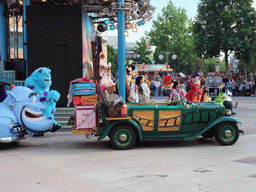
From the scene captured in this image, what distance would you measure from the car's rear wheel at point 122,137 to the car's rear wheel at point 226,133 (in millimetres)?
2101

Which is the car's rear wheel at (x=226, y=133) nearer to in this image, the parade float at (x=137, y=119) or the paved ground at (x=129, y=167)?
the parade float at (x=137, y=119)

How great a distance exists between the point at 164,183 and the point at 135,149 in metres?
2.86

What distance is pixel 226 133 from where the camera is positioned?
8305mm

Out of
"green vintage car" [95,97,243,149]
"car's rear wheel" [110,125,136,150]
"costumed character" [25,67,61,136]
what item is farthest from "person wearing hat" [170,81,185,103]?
"costumed character" [25,67,61,136]

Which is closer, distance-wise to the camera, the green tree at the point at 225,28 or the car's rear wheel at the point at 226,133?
the car's rear wheel at the point at 226,133

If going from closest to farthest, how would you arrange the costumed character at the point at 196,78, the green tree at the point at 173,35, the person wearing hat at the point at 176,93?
1. the person wearing hat at the point at 176,93
2. the costumed character at the point at 196,78
3. the green tree at the point at 173,35

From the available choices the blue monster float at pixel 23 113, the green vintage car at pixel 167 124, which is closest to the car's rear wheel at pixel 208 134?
the green vintage car at pixel 167 124

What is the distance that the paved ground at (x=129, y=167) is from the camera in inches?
205

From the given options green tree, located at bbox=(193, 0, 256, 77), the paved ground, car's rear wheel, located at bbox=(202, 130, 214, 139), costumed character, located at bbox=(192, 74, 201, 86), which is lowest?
the paved ground

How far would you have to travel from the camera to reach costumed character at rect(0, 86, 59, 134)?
826cm

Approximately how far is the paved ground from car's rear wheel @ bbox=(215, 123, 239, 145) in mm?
184

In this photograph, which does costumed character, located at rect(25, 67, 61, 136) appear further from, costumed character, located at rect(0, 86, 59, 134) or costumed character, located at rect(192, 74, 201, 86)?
costumed character, located at rect(192, 74, 201, 86)

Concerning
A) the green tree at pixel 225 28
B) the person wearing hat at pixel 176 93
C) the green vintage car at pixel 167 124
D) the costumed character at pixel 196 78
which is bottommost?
the green vintage car at pixel 167 124

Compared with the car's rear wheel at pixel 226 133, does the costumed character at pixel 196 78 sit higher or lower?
higher
